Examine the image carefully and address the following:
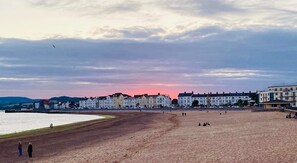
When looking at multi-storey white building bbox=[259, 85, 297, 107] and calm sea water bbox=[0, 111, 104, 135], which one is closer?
calm sea water bbox=[0, 111, 104, 135]

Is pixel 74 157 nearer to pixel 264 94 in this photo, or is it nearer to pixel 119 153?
pixel 119 153

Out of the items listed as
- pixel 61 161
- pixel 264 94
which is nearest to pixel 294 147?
pixel 61 161

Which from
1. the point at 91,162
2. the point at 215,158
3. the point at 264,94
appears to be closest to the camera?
the point at 215,158

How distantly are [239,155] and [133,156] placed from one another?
244 inches

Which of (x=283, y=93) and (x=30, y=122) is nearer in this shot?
(x=30, y=122)

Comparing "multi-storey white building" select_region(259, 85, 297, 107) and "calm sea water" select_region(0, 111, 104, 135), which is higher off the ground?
"multi-storey white building" select_region(259, 85, 297, 107)

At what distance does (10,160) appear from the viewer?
2814 centimetres

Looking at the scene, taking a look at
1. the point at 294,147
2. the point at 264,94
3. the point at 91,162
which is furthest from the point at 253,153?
the point at 264,94

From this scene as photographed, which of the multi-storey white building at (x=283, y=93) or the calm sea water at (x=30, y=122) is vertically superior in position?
the multi-storey white building at (x=283, y=93)

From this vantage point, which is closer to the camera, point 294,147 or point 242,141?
point 294,147

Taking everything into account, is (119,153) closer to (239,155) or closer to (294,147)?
(239,155)

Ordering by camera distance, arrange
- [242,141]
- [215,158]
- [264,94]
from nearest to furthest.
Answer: [215,158]
[242,141]
[264,94]

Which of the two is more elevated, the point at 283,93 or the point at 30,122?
the point at 283,93

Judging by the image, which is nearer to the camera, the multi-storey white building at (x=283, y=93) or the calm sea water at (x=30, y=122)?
the calm sea water at (x=30, y=122)
